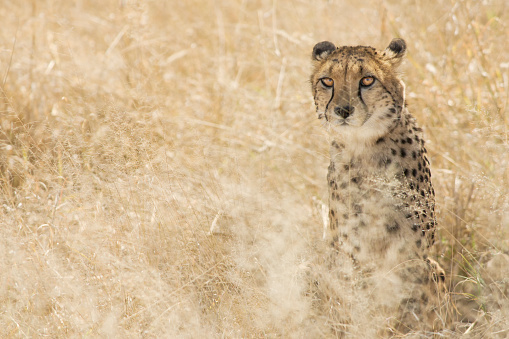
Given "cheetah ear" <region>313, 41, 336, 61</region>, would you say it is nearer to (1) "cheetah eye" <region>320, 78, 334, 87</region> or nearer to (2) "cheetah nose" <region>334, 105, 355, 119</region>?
(1) "cheetah eye" <region>320, 78, 334, 87</region>

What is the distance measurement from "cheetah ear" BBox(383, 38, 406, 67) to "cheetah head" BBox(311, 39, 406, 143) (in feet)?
0.17

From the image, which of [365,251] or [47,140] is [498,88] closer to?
[365,251]

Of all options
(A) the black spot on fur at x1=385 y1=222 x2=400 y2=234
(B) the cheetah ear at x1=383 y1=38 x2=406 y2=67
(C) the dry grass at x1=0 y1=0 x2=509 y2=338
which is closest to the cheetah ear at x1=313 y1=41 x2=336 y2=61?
(B) the cheetah ear at x1=383 y1=38 x2=406 y2=67

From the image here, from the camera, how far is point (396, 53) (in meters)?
2.72

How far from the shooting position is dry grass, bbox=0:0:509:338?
92.6 inches

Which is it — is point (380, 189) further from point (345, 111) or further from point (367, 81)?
point (367, 81)

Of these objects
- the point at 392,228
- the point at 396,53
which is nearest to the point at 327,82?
the point at 396,53

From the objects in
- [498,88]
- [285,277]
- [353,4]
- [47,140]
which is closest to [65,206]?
[47,140]

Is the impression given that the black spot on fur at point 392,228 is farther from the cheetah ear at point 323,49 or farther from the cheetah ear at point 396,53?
the cheetah ear at point 323,49

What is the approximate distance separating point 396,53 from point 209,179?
1112mm

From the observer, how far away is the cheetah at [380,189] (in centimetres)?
253

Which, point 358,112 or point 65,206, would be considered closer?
point 358,112

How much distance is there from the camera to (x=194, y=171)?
3152 mm

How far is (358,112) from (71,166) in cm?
131
